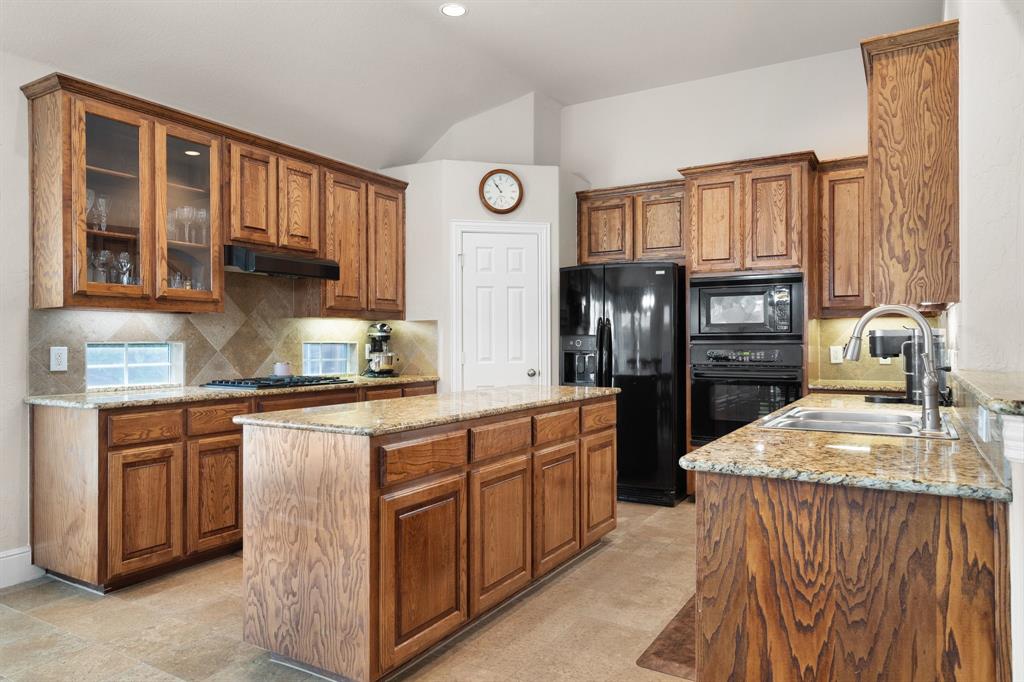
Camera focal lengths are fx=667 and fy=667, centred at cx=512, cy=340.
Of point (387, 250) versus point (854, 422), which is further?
point (387, 250)

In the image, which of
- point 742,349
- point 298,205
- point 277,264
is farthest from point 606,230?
point 277,264

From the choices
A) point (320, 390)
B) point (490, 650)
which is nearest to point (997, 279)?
point (490, 650)

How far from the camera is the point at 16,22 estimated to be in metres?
3.10

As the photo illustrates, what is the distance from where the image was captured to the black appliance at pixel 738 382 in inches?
178

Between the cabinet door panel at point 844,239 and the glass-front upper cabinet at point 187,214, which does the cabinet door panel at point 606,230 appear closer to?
the cabinet door panel at point 844,239

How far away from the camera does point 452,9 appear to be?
4105mm

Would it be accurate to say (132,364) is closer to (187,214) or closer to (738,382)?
(187,214)

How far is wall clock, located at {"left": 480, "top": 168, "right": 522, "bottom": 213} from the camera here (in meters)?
5.21

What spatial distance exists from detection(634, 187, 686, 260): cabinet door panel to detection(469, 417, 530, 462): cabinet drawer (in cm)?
270

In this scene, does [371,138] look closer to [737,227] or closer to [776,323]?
[737,227]

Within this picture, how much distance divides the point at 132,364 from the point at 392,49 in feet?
8.33

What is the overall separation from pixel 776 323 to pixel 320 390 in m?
3.04

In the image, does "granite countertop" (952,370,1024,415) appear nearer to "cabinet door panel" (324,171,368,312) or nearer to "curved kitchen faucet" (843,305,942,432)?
"curved kitchen faucet" (843,305,942,432)

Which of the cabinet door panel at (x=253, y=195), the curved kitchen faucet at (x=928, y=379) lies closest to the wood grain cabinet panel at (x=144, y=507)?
the cabinet door panel at (x=253, y=195)
